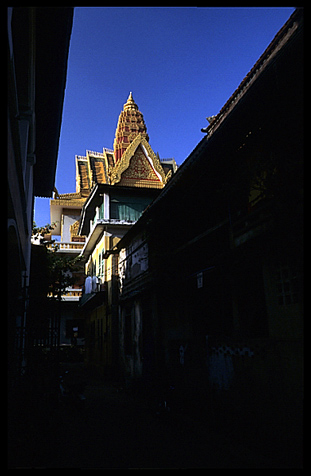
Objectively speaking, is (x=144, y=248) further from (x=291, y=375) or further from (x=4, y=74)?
(x=4, y=74)

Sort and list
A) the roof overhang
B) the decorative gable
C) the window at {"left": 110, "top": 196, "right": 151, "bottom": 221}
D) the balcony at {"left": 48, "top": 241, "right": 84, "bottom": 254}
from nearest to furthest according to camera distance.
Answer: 1. the roof overhang
2. the window at {"left": 110, "top": 196, "right": 151, "bottom": 221}
3. the decorative gable
4. the balcony at {"left": 48, "top": 241, "right": 84, "bottom": 254}

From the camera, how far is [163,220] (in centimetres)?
1290

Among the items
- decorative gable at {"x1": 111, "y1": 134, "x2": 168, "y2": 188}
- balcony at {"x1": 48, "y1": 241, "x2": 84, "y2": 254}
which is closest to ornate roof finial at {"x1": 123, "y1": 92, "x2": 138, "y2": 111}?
decorative gable at {"x1": 111, "y1": 134, "x2": 168, "y2": 188}

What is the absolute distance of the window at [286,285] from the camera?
595cm

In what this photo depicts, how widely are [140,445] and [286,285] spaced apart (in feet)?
12.6

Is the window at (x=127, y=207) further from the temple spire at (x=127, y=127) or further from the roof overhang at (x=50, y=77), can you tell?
the temple spire at (x=127, y=127)

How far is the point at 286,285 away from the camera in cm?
620

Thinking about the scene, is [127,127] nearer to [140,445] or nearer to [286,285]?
[286,285]

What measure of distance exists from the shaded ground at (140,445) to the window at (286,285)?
2337 millimetres

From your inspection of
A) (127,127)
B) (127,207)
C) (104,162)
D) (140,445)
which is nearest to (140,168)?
(127,207)

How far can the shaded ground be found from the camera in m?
5.04

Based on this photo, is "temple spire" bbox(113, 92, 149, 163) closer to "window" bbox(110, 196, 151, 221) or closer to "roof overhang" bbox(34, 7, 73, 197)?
Answer: "window" bbox(110, 196, 151, 221)

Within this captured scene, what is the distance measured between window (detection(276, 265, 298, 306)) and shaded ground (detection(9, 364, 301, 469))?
2337 mm

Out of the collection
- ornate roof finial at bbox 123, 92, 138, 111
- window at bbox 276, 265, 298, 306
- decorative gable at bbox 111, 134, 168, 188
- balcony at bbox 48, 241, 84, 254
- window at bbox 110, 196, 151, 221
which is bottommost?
window at bbox 276, 265, 298, 306
